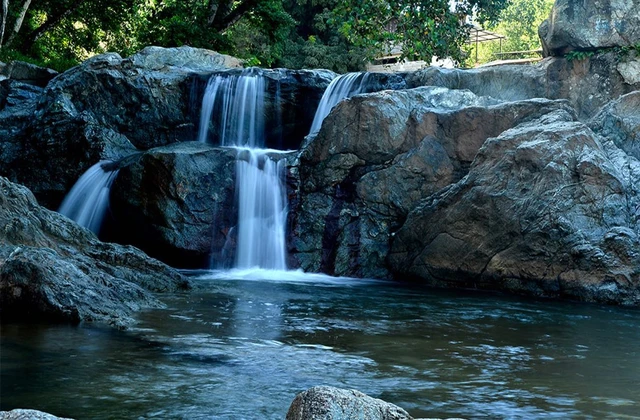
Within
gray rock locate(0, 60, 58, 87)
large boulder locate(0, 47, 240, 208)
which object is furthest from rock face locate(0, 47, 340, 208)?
gray rock locate(0, 60, 58, 87)

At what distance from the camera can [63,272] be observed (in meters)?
7.87

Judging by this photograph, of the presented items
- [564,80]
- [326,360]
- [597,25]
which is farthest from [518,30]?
[326,360]

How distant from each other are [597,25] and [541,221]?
25.1 feet

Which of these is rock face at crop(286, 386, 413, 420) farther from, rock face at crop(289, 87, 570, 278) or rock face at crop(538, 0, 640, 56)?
rock face at crop(538, 0, 640, 56)

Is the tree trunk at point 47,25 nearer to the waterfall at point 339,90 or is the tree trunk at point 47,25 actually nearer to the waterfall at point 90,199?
the waterfall at point 90,199

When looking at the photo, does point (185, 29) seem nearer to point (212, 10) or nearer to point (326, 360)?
point (212, 10)

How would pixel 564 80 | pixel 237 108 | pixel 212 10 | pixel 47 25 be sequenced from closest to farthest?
pixel 237 108
pixel 564 80
pixel 47 25
pixel 212 10

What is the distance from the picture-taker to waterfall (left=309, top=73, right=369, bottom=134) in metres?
16.6

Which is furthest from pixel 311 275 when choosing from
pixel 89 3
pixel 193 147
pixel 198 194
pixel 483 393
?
pixel 89 3

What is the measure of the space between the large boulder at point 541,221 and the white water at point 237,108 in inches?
216

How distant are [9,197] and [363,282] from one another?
17.7ft

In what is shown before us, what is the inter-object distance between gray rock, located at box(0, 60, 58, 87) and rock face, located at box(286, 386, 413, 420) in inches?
691

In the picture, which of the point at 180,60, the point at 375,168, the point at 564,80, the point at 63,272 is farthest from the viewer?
the point at 180,60

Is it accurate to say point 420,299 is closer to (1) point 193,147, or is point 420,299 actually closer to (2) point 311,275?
(2) point 311,275
